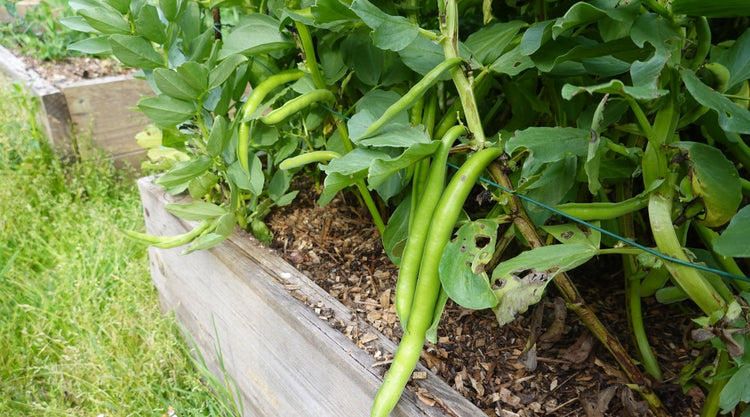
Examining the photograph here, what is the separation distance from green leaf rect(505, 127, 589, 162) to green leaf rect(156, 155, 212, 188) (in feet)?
1.97

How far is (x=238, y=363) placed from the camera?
3.82ft

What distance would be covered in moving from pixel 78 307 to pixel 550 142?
138 centimetres

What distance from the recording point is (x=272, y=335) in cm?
101

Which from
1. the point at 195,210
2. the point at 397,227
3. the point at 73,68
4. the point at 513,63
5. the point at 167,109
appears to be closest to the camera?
the point at 513,63

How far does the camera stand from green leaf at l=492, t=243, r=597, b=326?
64cm

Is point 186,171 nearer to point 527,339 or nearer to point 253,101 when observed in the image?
point 253,101

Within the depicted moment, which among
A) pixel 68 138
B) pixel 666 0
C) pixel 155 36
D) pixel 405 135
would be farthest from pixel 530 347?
pixel 68 138

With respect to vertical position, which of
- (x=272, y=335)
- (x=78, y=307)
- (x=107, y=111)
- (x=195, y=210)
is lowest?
(x=78, y=307)

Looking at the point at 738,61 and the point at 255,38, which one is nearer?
the point at 738,61

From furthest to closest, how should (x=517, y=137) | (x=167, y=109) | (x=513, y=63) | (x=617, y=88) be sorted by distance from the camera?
(x=167, y=109), (x=513, y=63), (x=517, y=137), (x=617, y=88)

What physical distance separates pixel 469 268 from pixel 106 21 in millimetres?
735

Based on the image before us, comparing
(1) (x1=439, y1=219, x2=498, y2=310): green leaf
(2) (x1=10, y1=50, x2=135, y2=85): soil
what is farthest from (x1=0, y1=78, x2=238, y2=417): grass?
(1) (x1=439, y1=219, x2=498, y2=310): green leaf

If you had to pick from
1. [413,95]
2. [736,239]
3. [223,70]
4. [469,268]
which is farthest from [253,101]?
[736,239]

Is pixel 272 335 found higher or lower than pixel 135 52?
lower
